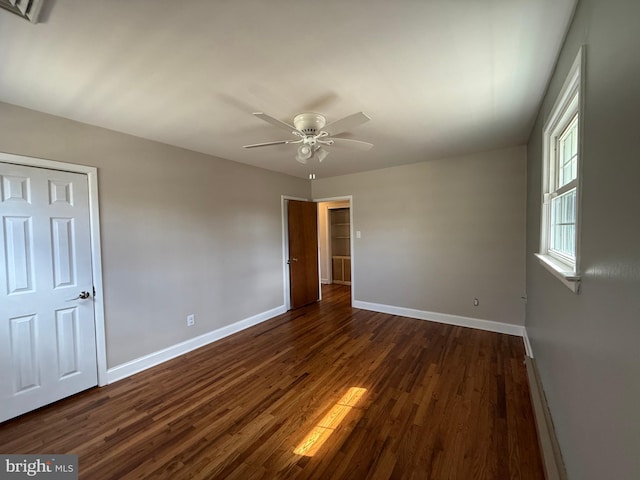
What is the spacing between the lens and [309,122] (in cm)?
217

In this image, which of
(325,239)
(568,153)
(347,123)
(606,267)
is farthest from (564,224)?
(325,239)

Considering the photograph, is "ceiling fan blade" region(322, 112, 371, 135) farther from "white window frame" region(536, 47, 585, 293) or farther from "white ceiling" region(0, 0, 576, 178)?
"white window frame" region(536, 47, 585, 293)

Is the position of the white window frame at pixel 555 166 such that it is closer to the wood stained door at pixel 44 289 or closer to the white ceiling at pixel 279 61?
the white ceiling at pixel 279 61

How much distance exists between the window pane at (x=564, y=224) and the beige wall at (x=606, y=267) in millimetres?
453

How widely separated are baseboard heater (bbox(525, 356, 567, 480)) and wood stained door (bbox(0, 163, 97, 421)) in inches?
140

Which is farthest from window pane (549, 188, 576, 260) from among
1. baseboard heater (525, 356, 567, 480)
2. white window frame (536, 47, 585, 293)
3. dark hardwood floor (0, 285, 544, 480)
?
dark hardwood floor (0, 285, 544, 480)

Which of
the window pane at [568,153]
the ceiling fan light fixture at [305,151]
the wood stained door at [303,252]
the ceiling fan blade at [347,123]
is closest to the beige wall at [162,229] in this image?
the wood stained door at [303,252]

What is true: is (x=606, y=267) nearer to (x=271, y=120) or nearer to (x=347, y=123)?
(x=347, y=123)

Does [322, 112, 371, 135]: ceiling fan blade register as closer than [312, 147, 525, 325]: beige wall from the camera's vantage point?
Yes

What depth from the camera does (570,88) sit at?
4.58 feet

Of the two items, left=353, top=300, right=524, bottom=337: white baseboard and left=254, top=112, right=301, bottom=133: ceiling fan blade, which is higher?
left=254, top=112, right=301, bottom=133: ceiling fan blade

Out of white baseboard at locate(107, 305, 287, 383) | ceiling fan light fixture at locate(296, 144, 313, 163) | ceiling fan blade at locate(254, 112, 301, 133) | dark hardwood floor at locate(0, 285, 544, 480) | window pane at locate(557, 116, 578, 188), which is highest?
ceiling fan blade at locate(254, 112, 301, 133)

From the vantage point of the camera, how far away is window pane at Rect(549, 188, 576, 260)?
5.29ft

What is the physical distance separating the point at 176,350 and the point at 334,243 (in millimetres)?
4797
